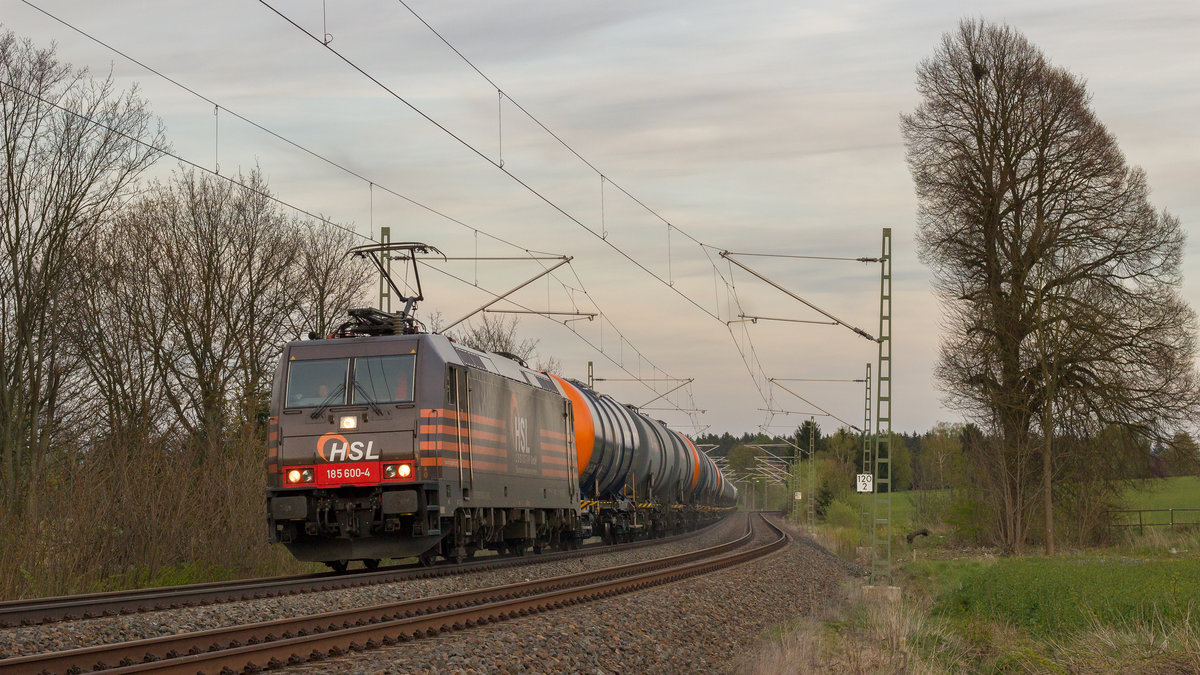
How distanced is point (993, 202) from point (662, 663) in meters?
27.9

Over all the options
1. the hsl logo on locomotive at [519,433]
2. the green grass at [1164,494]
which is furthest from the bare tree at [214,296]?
the green grass at [1164,494]

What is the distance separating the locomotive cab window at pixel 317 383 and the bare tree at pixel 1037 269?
22.2 m

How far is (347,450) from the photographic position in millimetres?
17094

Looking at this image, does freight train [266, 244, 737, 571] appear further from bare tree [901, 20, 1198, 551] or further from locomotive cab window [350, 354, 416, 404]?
bare tree [901, 20, 1198, 551]

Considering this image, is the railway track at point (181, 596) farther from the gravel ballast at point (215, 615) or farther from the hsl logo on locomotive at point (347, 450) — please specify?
the hsl logo on locomotive at point (347, 450)

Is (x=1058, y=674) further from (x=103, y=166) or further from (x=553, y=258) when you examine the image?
(x=103, y=166)

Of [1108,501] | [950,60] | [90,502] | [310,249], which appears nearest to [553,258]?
[90,502]

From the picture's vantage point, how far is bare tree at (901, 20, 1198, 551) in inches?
1298

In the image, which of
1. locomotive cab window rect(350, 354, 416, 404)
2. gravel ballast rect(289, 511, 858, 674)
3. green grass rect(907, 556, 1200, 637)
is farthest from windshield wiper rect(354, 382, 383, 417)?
green grass rect(907, 556, 1200, 637)

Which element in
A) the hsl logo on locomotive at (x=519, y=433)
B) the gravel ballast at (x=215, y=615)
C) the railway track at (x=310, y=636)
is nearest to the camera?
the railway track at (x=310, y=636)

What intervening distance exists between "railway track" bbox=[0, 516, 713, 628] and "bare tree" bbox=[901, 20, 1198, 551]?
68.7 feet

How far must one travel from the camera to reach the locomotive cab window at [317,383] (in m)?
17.4

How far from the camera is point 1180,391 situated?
32.7m

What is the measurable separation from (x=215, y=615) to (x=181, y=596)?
1518 millimetres
